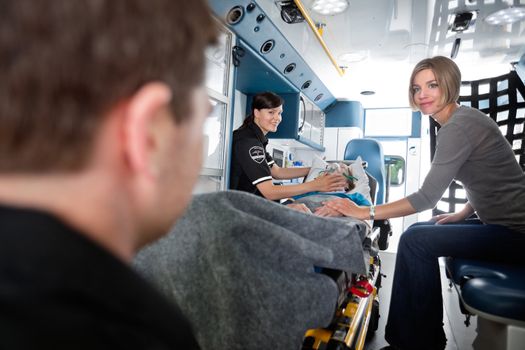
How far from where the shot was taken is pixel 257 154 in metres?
2.44

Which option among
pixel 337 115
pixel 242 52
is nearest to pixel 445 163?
pixel 242 52

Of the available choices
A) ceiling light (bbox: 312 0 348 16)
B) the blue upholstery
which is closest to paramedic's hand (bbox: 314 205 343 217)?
the blue upholstery

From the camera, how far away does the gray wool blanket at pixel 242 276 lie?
28.7 inches

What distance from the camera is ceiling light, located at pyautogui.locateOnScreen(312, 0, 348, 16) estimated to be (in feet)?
10.2

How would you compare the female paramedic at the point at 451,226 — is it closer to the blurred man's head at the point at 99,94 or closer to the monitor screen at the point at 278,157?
the blurred man's head at the point at 99,94

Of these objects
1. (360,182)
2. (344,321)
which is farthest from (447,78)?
(344,321)

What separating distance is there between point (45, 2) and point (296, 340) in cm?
75

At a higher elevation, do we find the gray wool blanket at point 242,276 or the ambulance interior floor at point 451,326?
the gray wool blanket at point 242,276

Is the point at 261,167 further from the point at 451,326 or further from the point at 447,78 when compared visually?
the point at 451,326

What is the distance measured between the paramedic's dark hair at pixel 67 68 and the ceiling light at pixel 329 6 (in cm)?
323

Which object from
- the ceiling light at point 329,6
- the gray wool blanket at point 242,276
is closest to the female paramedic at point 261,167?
the ceiling light at point 329,6

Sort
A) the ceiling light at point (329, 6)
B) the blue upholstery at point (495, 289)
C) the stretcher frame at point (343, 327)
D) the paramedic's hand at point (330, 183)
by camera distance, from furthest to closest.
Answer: the ceiling light at point (329, 6) → the paramedic's hand at point (330, 183) → the blue upholstery at point (495, 289) → the stretcher frame at point (343, 327)

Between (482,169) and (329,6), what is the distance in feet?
7.42

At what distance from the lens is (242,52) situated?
291cm
